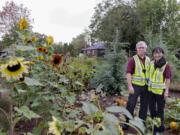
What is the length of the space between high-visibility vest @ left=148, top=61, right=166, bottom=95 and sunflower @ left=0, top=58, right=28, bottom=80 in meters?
3.55

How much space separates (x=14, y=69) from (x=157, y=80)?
3597 mm

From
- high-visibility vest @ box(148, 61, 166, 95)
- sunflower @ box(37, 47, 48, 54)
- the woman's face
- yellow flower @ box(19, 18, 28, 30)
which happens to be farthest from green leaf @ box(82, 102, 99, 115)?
high-visibility vest @ box(148, 61, 166, 95)

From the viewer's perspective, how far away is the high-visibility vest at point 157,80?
17.3 feet

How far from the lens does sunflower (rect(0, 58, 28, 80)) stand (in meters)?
1.94

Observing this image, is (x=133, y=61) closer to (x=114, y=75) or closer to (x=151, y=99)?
(x=151, y=99)

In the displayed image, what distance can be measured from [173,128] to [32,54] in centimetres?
306

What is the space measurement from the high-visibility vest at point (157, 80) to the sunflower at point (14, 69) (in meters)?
3.55

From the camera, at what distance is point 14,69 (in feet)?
6.48

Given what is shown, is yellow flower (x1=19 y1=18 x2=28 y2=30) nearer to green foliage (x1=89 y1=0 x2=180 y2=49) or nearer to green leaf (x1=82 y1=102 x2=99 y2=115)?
green leaf (x1=82 y1=102 x2=99 y2=115)

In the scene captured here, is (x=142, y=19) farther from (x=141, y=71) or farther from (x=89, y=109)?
(x=89, y=109)

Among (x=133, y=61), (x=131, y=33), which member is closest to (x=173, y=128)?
(x=133, y=61)

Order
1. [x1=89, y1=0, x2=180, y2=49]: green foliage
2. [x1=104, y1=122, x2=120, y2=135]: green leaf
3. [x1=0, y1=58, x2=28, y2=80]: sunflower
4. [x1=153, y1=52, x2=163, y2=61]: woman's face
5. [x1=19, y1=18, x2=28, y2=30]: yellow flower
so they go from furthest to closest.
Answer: [x1=89, y1=0, x2=180, y2=49]: green foliage → [x1=153, y1=52, x2=163, y2=61]: woman's face → [x1=19, y1=18, x2=28, y2=30]: yellow flower → [x1=0, y1=58, x2=28, y2=80]: sunflower → [x1=104, y1=122, x2=120, y2=135]: green leaf

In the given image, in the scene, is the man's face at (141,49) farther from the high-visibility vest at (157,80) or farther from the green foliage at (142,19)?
the green foliage at (142,19)

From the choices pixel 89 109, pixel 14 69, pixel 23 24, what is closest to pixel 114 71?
pixel 23 24
